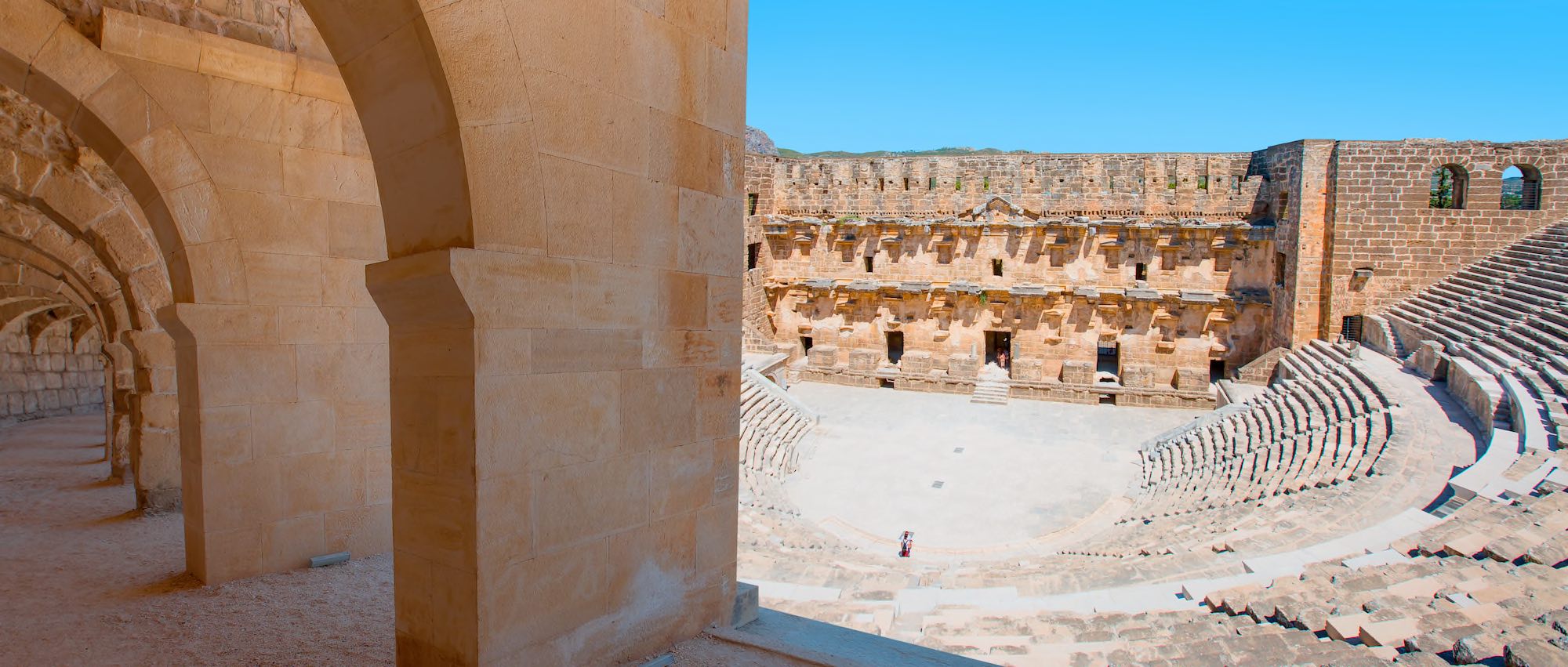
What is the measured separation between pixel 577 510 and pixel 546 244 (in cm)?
91

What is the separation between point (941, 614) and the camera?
5.58 metres

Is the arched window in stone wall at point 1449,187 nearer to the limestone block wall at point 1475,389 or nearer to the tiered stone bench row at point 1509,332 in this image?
the tiered stone bench row at point 1509,332

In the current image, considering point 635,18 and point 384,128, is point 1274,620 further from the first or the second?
point 384,128

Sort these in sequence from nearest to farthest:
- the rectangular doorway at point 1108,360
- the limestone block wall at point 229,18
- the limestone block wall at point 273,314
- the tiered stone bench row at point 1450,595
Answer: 1. the limestone block wall at point 229,18
2. the limestone block wall at point 273,314
3. the tiered stone bench row at point 1450,595
4. the rectangular doorway at point 1108,360

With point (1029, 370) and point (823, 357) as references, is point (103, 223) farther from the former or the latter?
point (1029, 370)

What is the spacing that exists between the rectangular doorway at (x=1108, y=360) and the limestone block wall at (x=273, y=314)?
18.5 meters

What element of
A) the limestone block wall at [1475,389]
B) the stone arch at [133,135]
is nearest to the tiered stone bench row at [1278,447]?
the limestone block wall at [1475,389]

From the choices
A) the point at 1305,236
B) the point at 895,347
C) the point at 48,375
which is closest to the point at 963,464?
the point at 895,347

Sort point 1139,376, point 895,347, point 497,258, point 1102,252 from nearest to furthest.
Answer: point 497,258, point 1139,376, point 1102,252, point 895,347

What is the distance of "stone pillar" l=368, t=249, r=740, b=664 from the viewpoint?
89.1 inches

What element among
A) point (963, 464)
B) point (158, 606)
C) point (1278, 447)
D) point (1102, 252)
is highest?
point (1102, 252)

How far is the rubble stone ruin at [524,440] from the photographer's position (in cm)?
234

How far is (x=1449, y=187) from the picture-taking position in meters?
17.1

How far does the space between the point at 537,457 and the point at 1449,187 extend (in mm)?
22138
